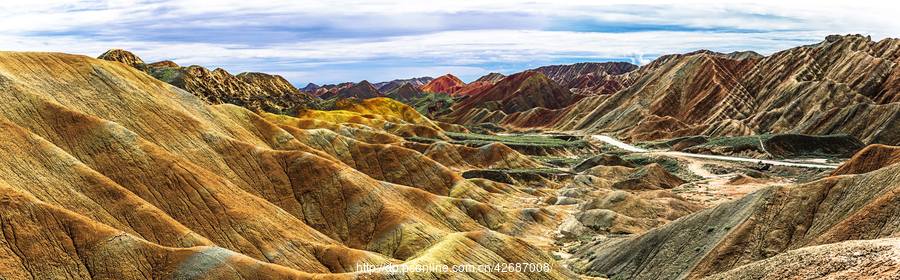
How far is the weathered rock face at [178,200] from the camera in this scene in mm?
50406

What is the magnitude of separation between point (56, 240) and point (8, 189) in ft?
24.5

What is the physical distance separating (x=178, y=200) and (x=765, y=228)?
55697 millimetres

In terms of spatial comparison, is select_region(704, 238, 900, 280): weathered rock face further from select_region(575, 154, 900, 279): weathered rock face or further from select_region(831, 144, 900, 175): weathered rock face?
select_region(831, 144, 900, 175): weathered rock face

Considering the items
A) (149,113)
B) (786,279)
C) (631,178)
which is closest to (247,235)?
(149,113)

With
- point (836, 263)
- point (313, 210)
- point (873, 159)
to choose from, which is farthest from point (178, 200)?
point (873, 159)

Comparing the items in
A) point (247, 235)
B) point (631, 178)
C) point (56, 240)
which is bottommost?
point (631, 178)

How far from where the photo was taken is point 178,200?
6869 centimetres

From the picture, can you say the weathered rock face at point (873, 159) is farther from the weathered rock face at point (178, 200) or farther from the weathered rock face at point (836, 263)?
the weathered rock face at point (836, 263)

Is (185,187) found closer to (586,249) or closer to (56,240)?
(56,240)

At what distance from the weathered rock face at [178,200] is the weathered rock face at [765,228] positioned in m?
8.73

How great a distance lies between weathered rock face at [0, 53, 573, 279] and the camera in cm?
5041

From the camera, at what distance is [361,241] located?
7544 cm

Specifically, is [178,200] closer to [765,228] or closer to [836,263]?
[765,228]

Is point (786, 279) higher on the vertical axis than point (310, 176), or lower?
higher
